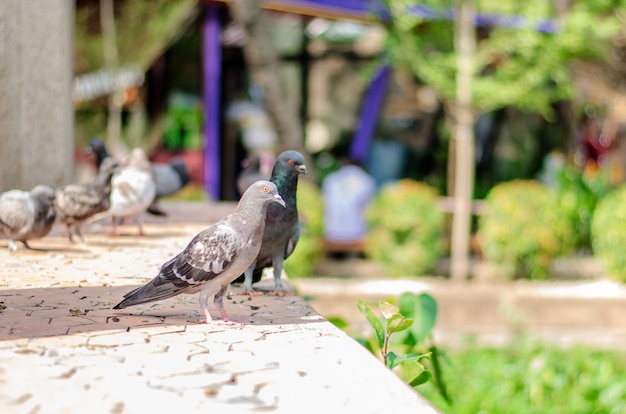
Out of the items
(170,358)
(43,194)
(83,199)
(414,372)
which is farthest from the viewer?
(83,199)

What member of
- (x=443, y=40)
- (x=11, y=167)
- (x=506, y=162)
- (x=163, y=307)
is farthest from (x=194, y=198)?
A: (x=163, y=307)

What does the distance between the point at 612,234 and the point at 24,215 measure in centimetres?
805

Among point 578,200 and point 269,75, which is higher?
point 269,75

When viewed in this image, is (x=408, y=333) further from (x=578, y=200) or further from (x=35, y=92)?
(x=578, y=200)

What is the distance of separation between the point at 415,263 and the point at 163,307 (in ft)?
28.3

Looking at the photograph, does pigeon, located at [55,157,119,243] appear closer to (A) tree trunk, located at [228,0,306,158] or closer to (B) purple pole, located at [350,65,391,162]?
(A) tree trunk, located at [228,0,306,158]

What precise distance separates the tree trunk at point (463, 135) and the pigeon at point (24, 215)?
7.71m

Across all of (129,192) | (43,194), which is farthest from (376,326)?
(129,192)

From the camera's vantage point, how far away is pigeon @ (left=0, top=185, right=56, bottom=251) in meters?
6.82

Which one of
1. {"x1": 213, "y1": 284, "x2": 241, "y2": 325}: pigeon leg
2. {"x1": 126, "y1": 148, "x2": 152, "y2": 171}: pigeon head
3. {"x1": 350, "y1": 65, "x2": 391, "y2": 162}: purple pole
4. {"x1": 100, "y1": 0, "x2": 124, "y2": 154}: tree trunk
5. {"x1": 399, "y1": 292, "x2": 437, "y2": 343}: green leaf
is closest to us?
{"x1": 213, "y1": 284, "x2": 241, "y2": 325}: pigeon leg

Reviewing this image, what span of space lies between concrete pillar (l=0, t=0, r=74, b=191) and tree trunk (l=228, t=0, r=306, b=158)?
13.5 ft

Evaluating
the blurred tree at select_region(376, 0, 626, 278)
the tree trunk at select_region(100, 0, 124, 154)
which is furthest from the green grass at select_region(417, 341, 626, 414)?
the tree trunk at select_region(100, 0, 124, 154)

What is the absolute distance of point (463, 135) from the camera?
14.1m

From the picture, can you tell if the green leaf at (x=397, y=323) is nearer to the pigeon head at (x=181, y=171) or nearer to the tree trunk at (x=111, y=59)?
the pigeon head at (x=181, y=171)
